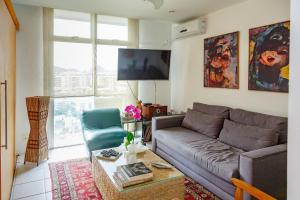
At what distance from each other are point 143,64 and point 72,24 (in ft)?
5.00

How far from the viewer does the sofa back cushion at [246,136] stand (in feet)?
8.34

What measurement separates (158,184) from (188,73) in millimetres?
2942

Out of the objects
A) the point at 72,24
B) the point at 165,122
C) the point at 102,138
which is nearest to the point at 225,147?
the point at 165,122

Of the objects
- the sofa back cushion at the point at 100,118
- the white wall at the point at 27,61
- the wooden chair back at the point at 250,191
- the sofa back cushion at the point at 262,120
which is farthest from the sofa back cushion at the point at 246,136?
the white wall at the point at 27,61

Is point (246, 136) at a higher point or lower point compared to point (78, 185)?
higher

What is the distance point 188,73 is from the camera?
4648mm

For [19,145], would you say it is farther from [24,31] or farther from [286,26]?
[286,26]

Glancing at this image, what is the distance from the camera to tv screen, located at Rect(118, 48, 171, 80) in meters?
4.25

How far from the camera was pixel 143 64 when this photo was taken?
14.5 feet

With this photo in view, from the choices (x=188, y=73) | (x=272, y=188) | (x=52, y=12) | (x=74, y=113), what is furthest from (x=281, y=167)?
(x=52, y=12)

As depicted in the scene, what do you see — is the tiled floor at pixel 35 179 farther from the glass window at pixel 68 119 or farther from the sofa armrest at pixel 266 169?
the sofa armrest at pixel 266 169

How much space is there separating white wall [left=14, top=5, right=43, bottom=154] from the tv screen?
1.43 metres

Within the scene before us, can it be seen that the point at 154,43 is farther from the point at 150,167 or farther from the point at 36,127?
the point at 150,167

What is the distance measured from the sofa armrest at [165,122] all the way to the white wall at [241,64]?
26.4 inches
